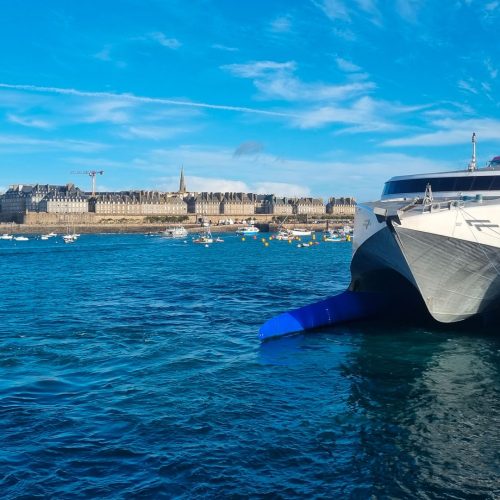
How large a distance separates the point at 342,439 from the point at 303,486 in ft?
9.56

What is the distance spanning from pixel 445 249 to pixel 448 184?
5.73 m

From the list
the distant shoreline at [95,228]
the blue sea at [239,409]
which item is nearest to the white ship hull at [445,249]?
the blue sea at [239,409]

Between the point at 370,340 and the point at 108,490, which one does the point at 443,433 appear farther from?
the point at 370,340

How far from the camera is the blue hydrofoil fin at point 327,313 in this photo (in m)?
26.8

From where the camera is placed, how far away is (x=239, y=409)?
16.9m

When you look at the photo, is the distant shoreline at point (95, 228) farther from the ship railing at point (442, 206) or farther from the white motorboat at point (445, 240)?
the ship railing at point (442, 206)

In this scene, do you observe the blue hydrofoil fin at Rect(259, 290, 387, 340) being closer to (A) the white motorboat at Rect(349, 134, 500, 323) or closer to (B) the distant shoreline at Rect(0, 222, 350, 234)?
(A) the white motorboat at Rect(349, 134, 500, 323)

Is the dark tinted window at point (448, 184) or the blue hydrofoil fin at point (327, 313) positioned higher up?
the dark tinted window at point (448, 184)

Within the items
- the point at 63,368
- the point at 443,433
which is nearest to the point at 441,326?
the point at 443,433

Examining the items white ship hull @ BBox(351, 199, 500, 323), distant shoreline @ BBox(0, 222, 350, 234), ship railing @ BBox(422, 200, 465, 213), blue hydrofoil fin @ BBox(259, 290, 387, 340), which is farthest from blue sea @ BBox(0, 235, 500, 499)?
distant shoreline @ BBox(0, 222, 350, 234)

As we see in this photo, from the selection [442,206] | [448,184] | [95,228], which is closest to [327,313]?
[448,184]

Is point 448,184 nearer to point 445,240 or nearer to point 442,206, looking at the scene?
point 442,206

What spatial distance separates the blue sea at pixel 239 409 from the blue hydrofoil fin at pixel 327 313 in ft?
2.06

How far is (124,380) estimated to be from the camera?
19.8 meters
